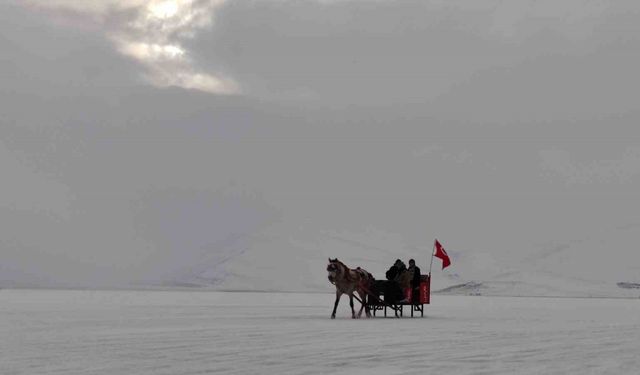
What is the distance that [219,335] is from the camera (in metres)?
24.1

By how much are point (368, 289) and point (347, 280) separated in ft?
5.88

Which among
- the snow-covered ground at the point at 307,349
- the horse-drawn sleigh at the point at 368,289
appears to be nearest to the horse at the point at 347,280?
the horse-drawn sleigh at the point at 368,289

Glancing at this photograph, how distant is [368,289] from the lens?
3778cm

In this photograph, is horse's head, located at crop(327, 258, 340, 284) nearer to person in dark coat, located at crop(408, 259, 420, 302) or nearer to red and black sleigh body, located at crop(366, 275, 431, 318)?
red and black sleigh body, located at crop(366, 275, 431, 318)

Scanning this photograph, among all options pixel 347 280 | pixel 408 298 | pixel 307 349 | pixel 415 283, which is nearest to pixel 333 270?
pixel 347 280

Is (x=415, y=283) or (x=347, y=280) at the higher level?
(x=415, y=283)

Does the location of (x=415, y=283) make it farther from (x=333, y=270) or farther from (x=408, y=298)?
(x=333, y=270)

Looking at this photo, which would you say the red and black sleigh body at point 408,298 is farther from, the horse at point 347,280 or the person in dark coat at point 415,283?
the horse at point 347,280

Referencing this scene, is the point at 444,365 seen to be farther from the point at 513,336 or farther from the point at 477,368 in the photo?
the point at 513,336

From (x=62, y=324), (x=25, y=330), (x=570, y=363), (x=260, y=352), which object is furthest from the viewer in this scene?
(x=62, y=324)

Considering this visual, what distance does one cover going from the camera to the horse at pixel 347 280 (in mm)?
35531

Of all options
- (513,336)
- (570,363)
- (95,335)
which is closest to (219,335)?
(95,335)

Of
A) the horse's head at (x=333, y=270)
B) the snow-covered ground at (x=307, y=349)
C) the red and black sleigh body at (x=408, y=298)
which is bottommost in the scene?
the snow-covered ground at (x=307, y=349)

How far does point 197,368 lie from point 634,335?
52.0ft
